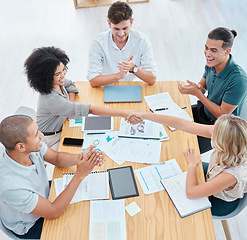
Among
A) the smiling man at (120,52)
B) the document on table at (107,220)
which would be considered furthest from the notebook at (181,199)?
the smiling man at (120,52)

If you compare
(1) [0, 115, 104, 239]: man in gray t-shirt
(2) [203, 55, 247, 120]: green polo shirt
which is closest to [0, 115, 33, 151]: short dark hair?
(1) [0, 115, 104, 239]: man in gray t-shirt

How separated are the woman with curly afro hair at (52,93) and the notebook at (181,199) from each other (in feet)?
1.77

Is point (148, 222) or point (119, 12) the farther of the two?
point (119, 12)

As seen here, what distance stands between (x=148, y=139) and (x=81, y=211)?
67 cm

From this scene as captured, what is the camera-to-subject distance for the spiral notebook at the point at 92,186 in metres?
1.49

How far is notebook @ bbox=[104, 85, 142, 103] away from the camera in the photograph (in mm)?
2107

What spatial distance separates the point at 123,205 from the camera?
145cm

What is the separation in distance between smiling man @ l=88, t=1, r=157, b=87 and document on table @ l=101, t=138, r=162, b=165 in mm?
660

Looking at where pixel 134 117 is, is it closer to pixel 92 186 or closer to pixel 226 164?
pixel 92 186

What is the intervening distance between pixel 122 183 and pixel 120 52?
134 centimetres

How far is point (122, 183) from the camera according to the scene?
61.1 inches

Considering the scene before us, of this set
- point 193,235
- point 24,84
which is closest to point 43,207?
point 193,235

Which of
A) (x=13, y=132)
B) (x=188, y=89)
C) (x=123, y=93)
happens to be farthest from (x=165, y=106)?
(x=13, y=132)

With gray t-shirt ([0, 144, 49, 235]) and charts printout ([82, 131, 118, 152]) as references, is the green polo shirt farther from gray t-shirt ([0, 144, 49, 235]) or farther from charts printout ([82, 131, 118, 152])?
gray t-shirt ([0, 144, 49, 235])
